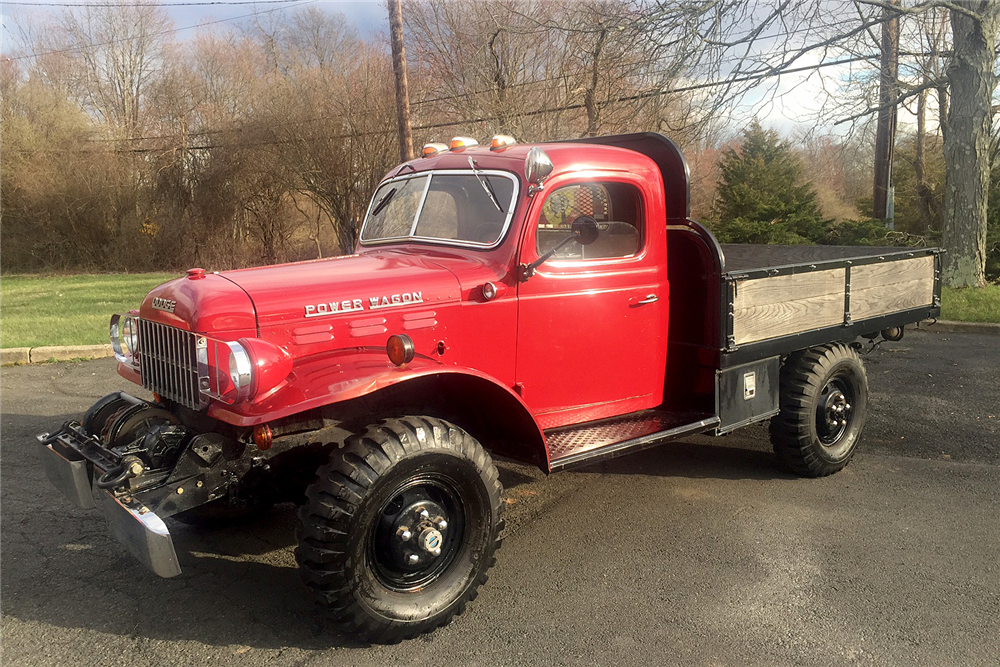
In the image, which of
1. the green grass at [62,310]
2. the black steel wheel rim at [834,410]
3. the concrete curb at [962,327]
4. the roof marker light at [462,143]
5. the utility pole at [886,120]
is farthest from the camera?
the utility pole at [886,120]

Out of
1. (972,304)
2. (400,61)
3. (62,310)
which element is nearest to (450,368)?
(972,304)

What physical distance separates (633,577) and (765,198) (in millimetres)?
15488

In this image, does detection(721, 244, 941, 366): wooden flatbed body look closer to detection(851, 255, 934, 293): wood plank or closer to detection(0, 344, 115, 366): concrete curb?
detection(851, 255, 934, 293): wood plank

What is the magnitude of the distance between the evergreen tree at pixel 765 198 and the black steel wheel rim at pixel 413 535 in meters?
14.7

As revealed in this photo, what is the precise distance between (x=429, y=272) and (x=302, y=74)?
75.1 feet

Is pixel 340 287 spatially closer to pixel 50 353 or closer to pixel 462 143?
pixel 462 143

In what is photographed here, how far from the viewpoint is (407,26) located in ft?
66.3

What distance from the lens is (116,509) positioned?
2.87 m

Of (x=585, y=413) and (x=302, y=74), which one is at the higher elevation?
(x=302, y=74)

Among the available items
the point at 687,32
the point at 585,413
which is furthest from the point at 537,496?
the point at 687,32

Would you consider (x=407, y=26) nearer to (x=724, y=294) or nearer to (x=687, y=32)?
(x=687, y=32)

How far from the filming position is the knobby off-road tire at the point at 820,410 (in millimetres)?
4746

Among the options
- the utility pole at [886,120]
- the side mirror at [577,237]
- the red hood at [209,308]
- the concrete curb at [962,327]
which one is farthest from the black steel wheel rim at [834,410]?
the utility pole at [886,120]

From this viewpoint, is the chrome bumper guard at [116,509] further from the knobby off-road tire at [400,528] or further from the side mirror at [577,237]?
the side mirror at [577,237]
